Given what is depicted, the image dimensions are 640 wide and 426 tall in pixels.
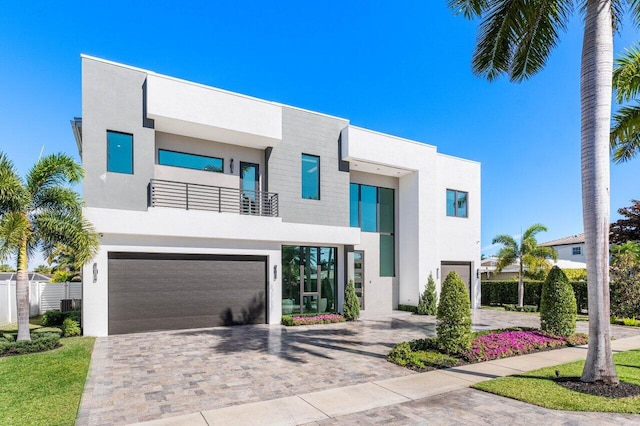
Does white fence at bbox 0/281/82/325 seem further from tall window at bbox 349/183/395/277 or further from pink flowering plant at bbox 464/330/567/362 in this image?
pink flowering plant at bbox 464/330/567/362

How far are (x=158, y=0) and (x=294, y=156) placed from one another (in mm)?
7229

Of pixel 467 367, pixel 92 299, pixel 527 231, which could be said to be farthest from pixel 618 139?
pixel 92 299

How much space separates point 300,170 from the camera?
15117 mm

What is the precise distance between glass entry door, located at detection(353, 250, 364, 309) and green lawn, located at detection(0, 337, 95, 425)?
36.0ft

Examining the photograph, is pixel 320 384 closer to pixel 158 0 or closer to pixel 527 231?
pixel 158 0

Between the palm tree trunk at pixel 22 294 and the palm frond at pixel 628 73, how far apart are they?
17001 mm

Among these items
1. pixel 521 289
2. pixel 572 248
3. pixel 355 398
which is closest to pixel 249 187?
pixel 355 398

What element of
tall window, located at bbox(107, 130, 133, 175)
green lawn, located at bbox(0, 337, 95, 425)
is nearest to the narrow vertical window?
tall window, located at bbox(107, 130, 133, 175)

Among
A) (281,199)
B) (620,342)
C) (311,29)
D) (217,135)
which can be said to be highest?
(311,29)

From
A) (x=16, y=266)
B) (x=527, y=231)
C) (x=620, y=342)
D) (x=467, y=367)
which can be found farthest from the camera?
(x=527, y=231)

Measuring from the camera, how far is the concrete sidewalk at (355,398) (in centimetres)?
520

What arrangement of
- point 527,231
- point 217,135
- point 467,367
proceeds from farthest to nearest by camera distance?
point 527,231 → point 217,135 → point 467,367

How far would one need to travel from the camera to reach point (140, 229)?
11.6 meters

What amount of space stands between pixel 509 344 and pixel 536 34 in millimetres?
8118
